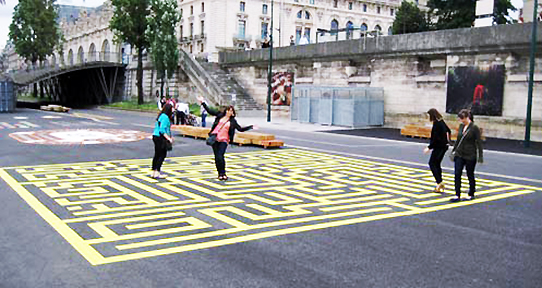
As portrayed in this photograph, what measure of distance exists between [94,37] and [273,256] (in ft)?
307

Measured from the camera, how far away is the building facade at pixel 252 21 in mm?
64062

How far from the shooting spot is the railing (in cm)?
4059

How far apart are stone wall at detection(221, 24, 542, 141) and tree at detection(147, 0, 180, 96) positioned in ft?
25.8

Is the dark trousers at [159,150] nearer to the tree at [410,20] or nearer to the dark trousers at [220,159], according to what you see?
the dark trousers at [220,159]

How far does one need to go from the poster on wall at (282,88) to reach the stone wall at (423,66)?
20.4 inches

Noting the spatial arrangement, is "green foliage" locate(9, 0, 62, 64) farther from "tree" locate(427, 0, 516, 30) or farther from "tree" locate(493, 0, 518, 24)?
"tree" locate(493, 0, 518, 24)

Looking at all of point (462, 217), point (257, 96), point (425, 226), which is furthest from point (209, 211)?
point (257, 96)

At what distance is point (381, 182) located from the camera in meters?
12.0

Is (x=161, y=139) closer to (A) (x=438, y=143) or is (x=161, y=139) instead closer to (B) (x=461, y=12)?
(A) (x=438, y=143)

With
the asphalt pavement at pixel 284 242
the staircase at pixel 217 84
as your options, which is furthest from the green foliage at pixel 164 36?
the asphalt pavement at pixel 284 242

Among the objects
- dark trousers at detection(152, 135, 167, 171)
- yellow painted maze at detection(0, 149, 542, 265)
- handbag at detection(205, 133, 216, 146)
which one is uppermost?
handbag at detection(205, 133, 216, 146)

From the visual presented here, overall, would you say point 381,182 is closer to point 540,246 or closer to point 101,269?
point 540,246

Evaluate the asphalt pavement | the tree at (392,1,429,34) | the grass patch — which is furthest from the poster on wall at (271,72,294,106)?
the asphalt pavement

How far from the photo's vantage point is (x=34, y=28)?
63.3m
